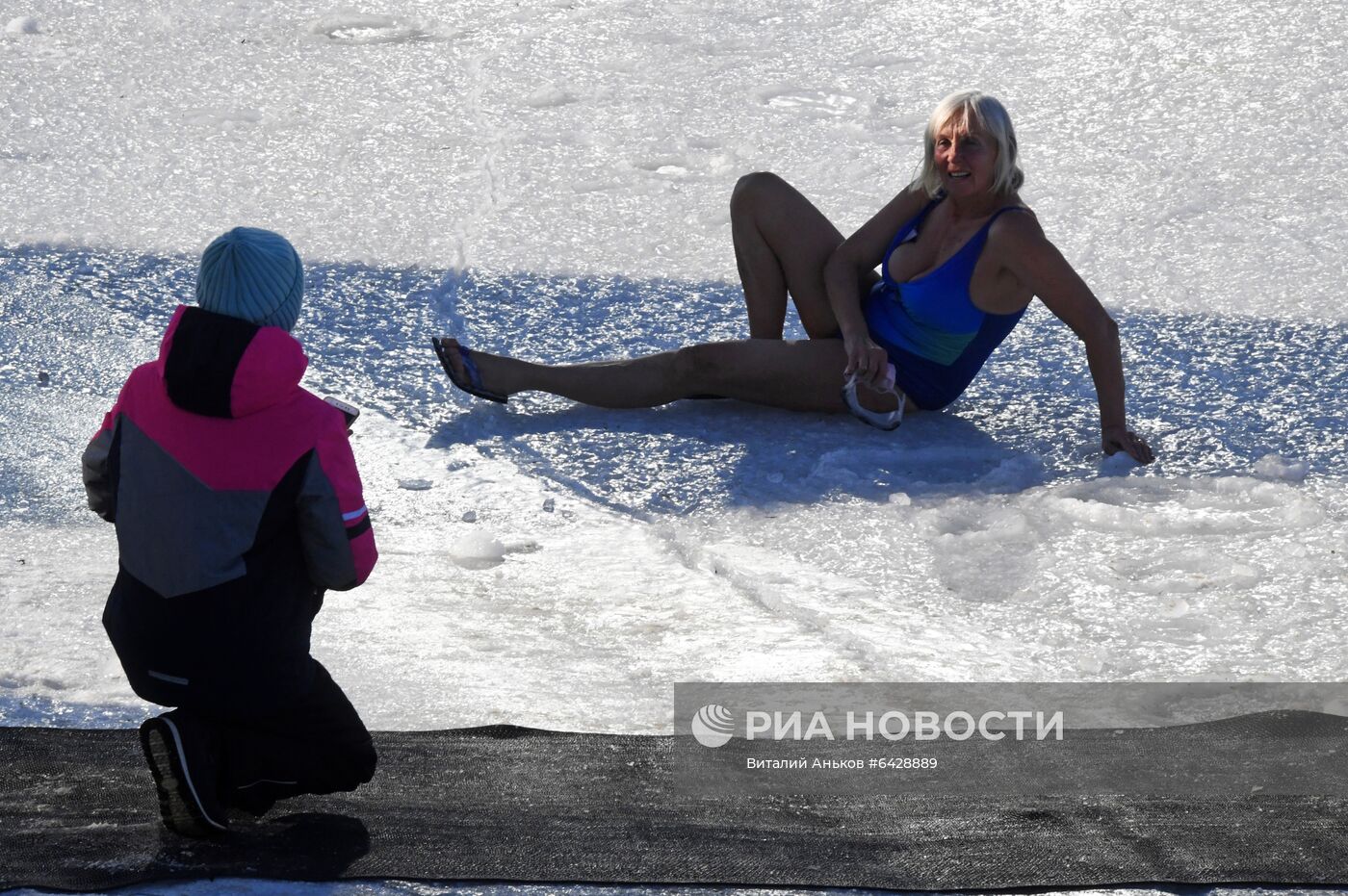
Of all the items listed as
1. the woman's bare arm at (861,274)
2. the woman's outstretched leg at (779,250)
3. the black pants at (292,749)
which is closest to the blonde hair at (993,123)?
the woman's bare arm at (861,274)

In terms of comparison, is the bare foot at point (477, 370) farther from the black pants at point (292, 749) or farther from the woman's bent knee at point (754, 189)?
the black pants at point (292, 749)

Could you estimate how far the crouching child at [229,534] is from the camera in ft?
6.26

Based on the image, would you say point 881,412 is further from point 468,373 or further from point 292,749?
point 292,749

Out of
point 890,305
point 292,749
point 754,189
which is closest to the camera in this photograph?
point 292,749

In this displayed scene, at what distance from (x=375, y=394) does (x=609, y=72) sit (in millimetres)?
2675

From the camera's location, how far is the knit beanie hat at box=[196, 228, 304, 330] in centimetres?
194

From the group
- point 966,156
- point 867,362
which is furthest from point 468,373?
point 966,156

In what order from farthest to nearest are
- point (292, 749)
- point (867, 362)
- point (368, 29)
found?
point (368, 29) < point (867, 362) < point (292, 749)

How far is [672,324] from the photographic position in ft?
13.8

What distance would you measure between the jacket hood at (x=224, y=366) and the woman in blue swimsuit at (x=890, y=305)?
5.76ft

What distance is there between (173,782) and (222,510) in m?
0.34

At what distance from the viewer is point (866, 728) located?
7.93 feet

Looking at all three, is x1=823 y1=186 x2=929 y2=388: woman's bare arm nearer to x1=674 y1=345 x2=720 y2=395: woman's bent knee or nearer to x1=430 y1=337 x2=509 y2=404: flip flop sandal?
x1=674 y1=345 x2=720 y2=395: woman's bent knee

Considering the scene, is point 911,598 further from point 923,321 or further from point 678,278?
point 678,278
